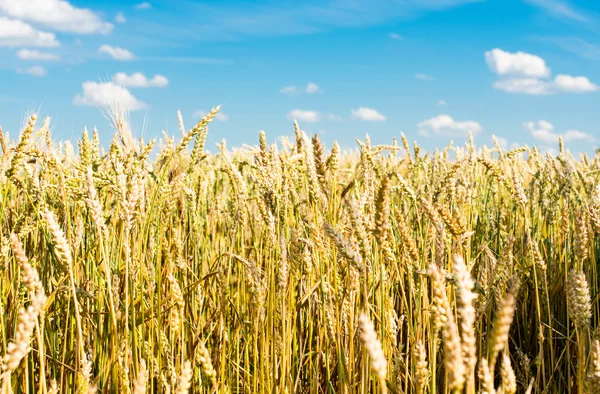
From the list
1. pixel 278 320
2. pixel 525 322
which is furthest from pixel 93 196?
pixel 525 322

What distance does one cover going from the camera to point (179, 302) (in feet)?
4.33

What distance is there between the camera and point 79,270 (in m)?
2.05

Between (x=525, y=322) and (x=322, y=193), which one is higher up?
(x=322, y=193)

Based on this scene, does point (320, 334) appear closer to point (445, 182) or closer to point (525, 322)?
point (445, 182)

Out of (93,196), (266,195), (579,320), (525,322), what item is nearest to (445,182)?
(266,195)

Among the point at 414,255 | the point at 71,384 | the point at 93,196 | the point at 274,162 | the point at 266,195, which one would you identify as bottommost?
the point at 71,384

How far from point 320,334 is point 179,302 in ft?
1.97

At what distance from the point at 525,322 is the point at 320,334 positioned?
1118 millimetres

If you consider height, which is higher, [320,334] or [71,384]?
[320,334]

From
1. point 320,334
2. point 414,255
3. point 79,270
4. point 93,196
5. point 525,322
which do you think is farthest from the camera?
point 525,322

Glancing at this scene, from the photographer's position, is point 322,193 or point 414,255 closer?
point 414,255

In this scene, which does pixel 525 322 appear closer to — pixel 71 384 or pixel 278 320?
pixel 278 320

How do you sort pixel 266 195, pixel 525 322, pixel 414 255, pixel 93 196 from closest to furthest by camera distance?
pixel 93 196, pixel 414 255, pixel 266 195, pixel 525 322

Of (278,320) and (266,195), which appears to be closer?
(266,195)
